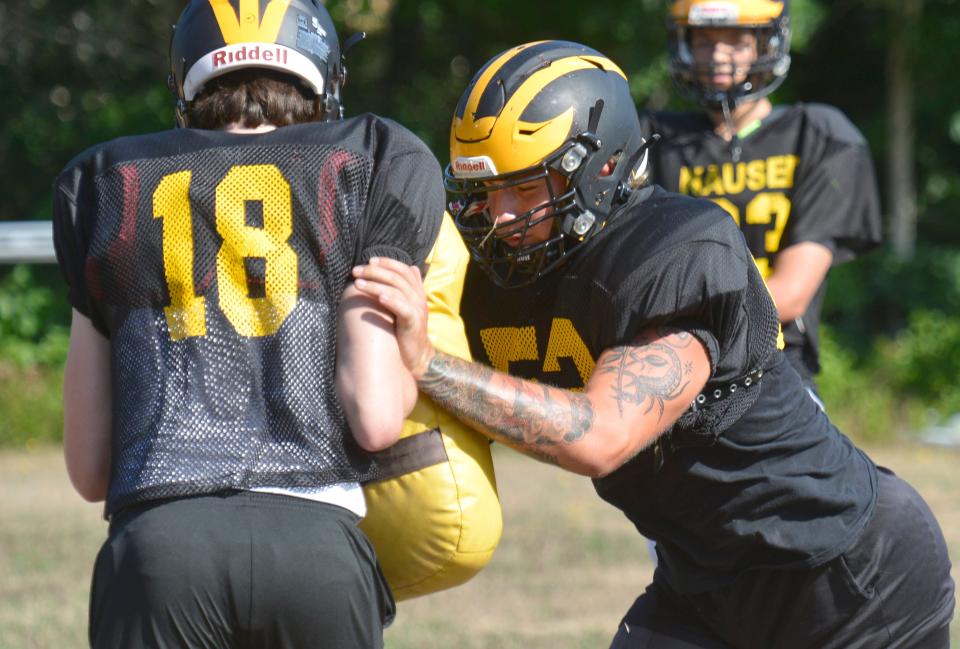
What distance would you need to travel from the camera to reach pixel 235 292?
7.74 ft

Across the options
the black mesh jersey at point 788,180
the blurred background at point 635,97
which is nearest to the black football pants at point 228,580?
the black mesh jersey at point 788,180

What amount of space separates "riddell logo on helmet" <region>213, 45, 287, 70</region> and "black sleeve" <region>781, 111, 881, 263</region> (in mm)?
2525

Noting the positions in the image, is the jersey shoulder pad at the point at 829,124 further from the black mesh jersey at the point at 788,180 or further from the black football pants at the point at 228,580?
the black football pants at the point at 228,580

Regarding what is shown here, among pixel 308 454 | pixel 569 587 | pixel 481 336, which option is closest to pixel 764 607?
pixel 481 336

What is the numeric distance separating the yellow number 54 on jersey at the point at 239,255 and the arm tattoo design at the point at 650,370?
2.21 feet

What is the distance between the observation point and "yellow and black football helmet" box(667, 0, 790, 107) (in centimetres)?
475

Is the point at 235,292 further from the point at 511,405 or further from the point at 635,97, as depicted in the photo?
the point at 635,97

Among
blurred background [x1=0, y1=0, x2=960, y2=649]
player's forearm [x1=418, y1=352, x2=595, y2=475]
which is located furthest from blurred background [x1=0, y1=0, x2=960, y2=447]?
player's forearm [x1=418, y1=352, x2=595, y2=475]

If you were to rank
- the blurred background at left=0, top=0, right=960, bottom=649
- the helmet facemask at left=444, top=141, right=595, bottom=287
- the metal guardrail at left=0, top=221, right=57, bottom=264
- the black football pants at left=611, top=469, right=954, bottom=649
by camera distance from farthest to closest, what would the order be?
1. the metal guardrail at left=0, top=221, right=57, bottom=264
2. the blurred background at left=0, top=0, right=960, bottom=649
3. the black football pants at left=611, top=469, right=954, bottom=649
4. the helmet facemask at left=444, top=141, right=595, bottom=287

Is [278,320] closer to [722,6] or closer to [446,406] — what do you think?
[446,406]

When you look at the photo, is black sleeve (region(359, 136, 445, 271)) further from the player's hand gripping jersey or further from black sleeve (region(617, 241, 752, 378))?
black sleeve (region(617, 241, 752, 378))

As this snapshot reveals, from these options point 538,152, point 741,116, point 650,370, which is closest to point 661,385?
point 650,370

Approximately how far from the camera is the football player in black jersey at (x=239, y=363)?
2260mm

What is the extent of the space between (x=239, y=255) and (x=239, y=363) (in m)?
0.18
